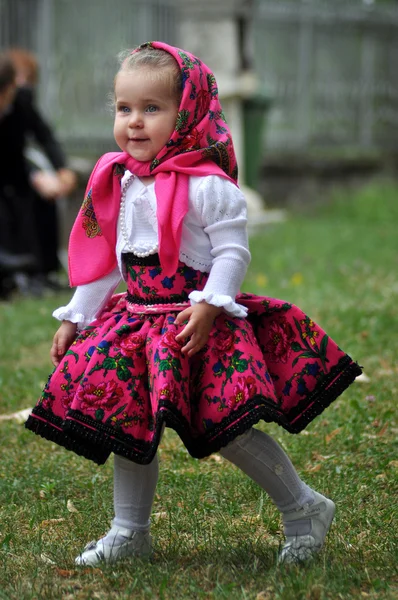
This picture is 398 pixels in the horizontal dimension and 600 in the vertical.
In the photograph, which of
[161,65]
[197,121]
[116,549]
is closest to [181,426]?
[116,549]

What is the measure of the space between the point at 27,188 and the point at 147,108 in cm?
620

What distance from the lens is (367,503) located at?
11.7 ft

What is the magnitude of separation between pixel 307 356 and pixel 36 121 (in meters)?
6.34

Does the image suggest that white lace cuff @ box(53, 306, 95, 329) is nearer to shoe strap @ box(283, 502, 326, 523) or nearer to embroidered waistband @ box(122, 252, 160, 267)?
embroidered waistband @ box(122, 252, 160, 267)

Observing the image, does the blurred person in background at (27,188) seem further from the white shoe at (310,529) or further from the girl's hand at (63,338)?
the white shoe at (310,529)

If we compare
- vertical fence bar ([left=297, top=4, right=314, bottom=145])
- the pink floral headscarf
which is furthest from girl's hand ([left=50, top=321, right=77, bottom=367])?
vertical fence bar ([left=297, top=4, right=314, bottom=145])

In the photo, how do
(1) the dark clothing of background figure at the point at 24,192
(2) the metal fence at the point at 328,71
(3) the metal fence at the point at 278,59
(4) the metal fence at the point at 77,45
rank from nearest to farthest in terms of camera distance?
(1) the dark clothing of background figure at the point at 24,192
(4) the metal fence at the point at 77,45
(3) the metal fence at the point at 278,59
(2) the metal fence at the point at 328,71

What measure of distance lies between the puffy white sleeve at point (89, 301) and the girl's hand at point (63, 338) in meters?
0.03

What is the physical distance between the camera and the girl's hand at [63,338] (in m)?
3.25

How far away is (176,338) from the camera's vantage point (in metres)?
2.98

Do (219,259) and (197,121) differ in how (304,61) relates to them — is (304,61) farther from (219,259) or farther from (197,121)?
(219,259)

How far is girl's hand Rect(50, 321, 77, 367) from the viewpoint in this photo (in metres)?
3.25

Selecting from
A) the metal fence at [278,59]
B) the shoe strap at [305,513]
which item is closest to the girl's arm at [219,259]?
the shoe strap at [305,513]

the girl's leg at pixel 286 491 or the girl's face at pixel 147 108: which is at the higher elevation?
the girl's face at pixel 147 108
